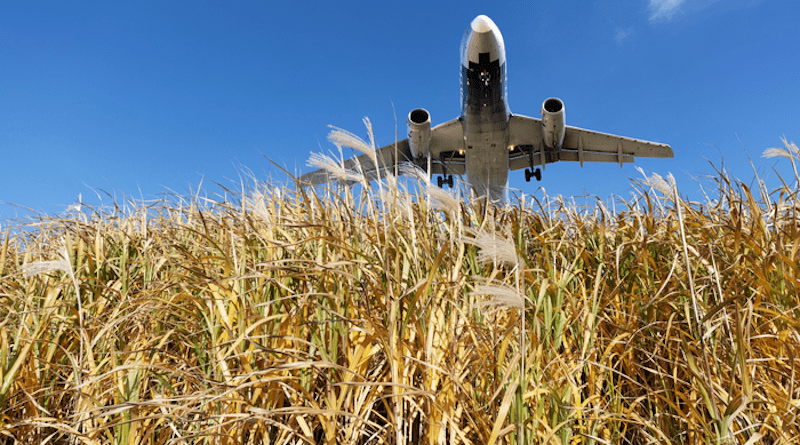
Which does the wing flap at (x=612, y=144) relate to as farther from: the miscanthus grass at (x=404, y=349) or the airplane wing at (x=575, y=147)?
the miscanthus grass at (x=404, y=349)

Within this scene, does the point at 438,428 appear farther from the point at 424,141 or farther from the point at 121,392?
the point at 424,141

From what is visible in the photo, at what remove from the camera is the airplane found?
1362 cm

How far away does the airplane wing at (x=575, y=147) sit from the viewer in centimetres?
1694

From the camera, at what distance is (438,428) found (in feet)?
4.36

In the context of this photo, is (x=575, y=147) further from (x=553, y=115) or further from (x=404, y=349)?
(x=404, y=349)

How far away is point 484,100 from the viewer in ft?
47.3

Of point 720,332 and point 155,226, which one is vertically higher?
point 155,226

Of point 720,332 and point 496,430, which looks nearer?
point 496,430

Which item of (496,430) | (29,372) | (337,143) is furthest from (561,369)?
(29,372)

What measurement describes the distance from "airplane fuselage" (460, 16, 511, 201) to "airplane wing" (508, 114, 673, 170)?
3.80ft

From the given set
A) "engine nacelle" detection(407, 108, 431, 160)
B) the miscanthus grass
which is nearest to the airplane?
"engine nacelle" detection(407, 108, 431, 160)

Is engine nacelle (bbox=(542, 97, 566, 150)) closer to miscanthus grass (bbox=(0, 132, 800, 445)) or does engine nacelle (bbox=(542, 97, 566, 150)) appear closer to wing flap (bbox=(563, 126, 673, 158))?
wing flap (bbox=(563, 126, 673, 158))

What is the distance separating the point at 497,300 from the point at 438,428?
62cm

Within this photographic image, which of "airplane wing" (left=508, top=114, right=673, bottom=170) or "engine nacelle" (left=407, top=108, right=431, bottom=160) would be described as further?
"airplane wing" (left=508, top=114, right=673, bottom=170)
